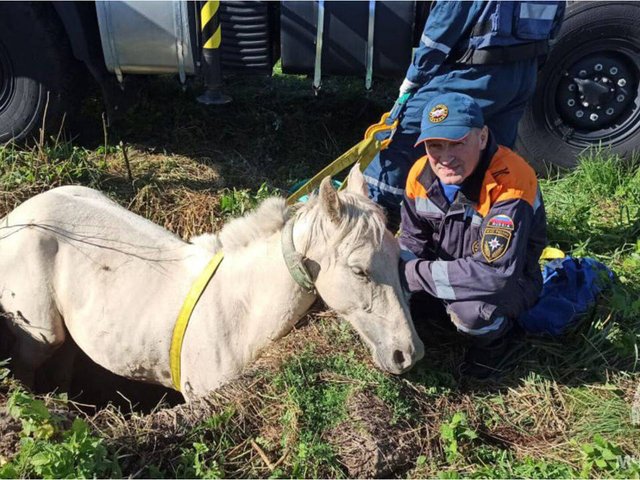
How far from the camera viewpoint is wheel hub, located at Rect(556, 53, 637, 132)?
5762 millimetres

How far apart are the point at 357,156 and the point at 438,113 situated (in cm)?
105

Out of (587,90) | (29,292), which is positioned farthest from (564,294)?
(29,292)

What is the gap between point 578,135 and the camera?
19.5 ft

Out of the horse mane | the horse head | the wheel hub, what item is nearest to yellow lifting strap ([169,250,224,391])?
the horse mane

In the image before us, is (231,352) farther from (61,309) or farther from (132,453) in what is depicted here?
(61,309)

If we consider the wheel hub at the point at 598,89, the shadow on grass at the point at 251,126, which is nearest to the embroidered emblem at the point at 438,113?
the shadow on grass at the point at 251,126

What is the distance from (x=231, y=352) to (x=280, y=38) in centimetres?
301

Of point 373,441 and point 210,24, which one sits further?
point 210,24

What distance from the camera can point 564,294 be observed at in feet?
13.5

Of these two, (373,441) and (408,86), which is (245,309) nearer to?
(373,441)

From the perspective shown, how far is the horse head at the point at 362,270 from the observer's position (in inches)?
129

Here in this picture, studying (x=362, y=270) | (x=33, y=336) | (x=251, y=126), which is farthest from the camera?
(x=251, y=126)

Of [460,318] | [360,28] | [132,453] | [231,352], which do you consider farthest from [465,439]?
[360,28]

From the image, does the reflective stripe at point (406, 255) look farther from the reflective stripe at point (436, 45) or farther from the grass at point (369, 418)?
the reflective stripe at point (436, 45)
